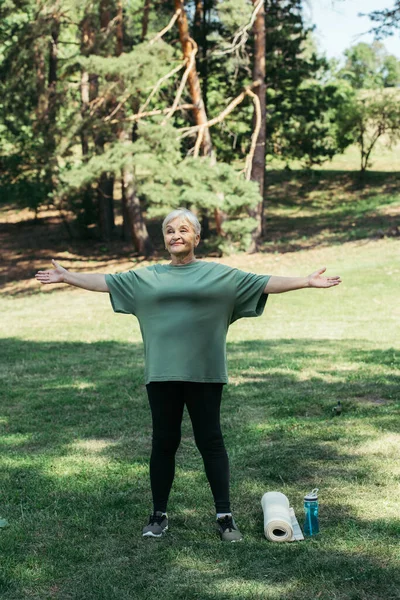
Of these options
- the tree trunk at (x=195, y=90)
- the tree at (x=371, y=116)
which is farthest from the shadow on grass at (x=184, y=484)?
the tree at (x=371, y=116)

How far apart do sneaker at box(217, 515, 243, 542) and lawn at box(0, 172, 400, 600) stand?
0.06 meters

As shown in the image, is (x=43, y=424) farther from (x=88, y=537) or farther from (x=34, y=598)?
(x=34, y=598)

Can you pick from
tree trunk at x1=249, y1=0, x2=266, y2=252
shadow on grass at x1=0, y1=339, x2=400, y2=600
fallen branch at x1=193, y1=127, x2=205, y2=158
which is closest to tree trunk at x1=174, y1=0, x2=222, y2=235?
fallen branch at x1=193, y1=127, x2=205, y2=158

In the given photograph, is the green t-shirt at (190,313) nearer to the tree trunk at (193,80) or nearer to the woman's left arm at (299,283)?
the woman's left arm at (299,283)

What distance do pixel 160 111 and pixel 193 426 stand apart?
1843cm

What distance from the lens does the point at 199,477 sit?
19.2 feet

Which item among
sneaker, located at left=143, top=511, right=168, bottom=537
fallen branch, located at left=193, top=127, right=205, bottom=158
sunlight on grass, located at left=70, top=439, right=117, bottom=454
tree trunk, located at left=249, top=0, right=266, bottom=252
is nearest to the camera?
sneaker, located at left=143, top=511, right=168, bottom=537

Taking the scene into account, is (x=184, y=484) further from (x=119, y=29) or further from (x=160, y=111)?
(x=119, y=29)

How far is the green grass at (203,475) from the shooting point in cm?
A: 414

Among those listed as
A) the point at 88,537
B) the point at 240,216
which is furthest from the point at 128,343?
the point at 240,216

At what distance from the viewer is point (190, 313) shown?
4539 millimetres

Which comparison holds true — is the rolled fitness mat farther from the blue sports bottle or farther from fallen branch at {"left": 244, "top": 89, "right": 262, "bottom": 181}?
fallen branch at {"left": 244, "top": 89, "right": 262, "bottom": 181}

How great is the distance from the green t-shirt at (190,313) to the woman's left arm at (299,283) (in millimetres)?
48

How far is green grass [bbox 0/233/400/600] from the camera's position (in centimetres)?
414
